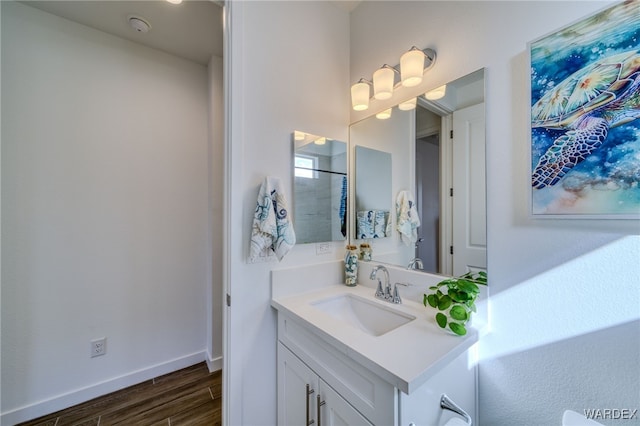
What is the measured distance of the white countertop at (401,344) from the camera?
0.71 m

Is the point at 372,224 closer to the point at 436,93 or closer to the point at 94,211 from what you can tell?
the point at 436,93

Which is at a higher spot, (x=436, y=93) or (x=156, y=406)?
(x=436, y=93)

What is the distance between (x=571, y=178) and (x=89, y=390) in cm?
300

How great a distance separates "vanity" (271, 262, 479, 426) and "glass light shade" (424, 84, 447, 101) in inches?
35.7

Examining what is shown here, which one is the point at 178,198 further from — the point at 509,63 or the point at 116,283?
the point at 509,63

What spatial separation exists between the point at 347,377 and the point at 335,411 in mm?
167

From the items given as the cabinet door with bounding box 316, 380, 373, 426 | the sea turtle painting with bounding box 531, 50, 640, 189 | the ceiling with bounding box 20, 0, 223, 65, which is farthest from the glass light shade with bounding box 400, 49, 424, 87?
the cabinet door with bounding box 316, 380, 373, 426

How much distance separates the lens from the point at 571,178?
0.81 meters

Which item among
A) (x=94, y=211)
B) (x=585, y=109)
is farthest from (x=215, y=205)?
(x=585, y=109)

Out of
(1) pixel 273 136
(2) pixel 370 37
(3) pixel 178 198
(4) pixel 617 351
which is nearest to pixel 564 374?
(4) pixel 617 351

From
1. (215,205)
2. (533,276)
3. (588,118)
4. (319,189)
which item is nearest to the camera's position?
(588,118)

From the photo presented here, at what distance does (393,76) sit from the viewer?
135cm

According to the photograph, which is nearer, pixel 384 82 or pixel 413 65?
pixel 413 65

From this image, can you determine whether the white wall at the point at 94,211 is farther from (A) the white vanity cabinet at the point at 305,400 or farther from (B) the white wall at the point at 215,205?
(A) the white vanity cabinet at the point at 305,400
